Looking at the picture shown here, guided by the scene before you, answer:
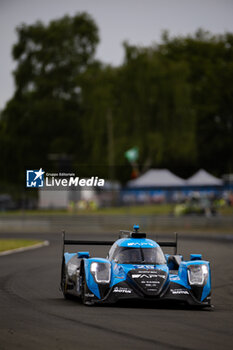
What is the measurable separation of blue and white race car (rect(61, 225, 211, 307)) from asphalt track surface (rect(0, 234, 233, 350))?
207 mm

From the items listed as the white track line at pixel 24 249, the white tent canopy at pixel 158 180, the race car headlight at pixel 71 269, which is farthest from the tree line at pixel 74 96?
the race car headlight at pixel 71 269

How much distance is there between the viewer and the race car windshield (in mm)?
12734

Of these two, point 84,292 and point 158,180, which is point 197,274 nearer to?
point 84,292

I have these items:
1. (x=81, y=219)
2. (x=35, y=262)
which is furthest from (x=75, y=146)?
(x=35, y=262)

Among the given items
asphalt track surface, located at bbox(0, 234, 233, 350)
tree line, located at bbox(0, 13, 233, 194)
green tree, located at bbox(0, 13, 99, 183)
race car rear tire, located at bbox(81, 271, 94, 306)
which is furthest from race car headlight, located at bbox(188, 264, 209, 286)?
green tree, located at bbox(0, 13, 99, 183)

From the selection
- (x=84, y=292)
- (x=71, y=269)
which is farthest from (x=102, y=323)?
(x=71, y=269)

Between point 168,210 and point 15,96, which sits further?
point 15,96

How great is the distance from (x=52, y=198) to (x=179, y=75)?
1404 cm

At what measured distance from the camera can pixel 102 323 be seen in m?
9.98

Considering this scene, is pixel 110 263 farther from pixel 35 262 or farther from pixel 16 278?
pixel 35 262

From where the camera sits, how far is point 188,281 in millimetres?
12195

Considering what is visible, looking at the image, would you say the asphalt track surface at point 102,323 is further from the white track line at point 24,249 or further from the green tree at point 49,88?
the green tree at point 49,88

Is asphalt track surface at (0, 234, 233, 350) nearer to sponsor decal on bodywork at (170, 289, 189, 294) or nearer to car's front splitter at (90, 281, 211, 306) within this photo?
car's front splitter at (90, 281, 211, 306)

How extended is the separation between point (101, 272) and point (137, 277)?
0.61 metres
